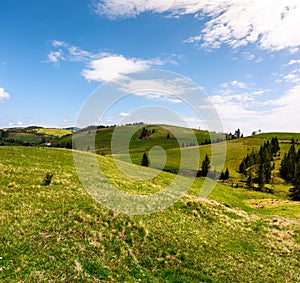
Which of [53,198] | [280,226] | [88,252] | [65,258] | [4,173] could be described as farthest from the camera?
[280,226]

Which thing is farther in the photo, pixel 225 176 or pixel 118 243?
pixel 225 176

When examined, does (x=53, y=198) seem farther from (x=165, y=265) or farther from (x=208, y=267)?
(x=208, y=267)

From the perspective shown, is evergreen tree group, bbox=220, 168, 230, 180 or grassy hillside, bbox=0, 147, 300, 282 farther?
evergreen tree group, bbox=220, 168, 230, 180

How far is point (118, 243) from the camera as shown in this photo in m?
18.5

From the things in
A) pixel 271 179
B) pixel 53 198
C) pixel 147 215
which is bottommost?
pixel 271 179

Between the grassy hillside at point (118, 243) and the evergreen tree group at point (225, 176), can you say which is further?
the evergreen tree group at point (225, 176)

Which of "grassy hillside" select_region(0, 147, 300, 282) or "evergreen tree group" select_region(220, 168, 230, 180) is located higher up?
"grassy hillside" select_region(0, 147, 300, 282)

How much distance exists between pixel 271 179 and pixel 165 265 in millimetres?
135674

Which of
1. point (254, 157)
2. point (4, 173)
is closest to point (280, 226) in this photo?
point (4, 173)

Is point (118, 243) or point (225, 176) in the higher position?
point (118, 243)

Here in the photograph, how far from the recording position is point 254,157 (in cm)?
17112

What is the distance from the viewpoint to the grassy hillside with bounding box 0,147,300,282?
1467 centimetres

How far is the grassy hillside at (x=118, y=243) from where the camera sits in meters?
14.7

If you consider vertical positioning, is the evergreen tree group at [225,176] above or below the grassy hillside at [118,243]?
below
